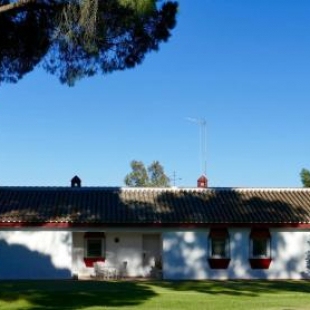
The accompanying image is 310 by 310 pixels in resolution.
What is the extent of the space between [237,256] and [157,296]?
11092 millimetres

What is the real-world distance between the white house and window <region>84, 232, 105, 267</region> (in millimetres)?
44

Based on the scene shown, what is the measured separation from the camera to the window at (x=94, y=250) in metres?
34.3

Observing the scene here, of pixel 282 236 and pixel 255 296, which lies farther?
pixel 282 236

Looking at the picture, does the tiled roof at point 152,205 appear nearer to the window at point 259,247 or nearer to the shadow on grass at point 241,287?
the window at point 259,247

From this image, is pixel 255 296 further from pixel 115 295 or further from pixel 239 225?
pixel 239 225

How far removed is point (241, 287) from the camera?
27422 millimetres

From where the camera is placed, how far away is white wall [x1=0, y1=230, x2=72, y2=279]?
3256 centimetres

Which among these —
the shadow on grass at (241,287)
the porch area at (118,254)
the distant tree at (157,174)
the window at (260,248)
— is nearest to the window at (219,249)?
the window at (260,248)

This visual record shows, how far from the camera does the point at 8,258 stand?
3256cm

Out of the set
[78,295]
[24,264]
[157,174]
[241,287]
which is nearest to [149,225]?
[24,264]

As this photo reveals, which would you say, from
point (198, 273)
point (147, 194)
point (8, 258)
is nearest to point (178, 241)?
point (198, 273)

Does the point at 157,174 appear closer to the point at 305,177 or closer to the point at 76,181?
the point at 305,177

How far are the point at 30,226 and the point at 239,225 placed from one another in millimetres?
8868

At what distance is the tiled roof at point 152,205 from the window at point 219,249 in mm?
657
